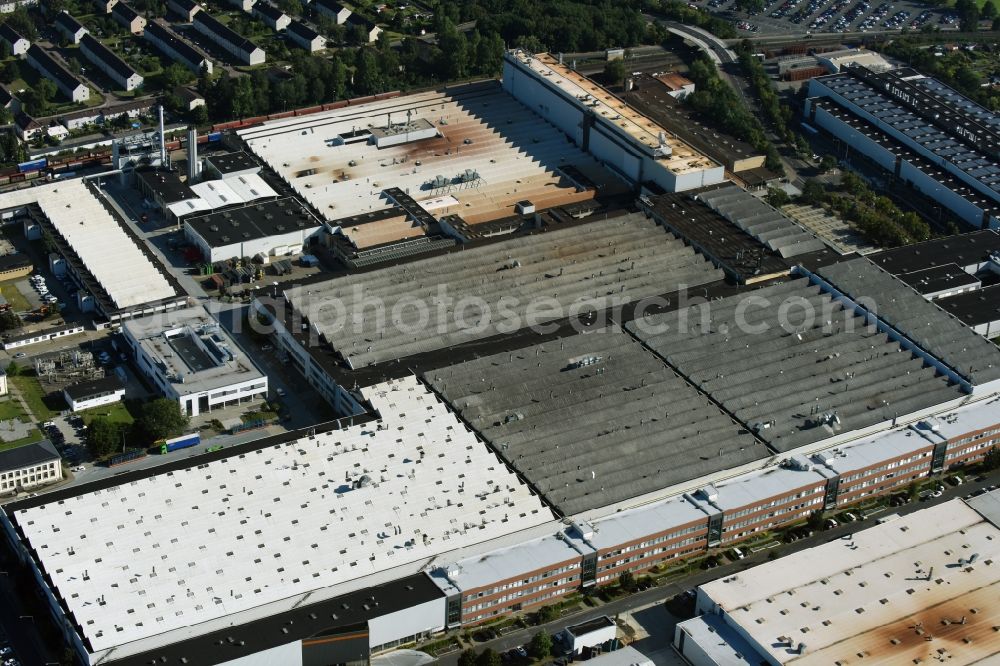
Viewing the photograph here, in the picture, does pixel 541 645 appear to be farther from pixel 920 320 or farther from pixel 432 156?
pixel 432 156

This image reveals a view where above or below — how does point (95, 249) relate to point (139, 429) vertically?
above

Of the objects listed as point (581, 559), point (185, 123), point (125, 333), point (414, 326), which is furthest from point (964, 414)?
point (185, 123)

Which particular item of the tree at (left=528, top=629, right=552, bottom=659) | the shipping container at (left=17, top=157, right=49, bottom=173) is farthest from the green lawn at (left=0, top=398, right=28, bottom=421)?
the tree at (left=528, top=629, right=552, bottom=659)

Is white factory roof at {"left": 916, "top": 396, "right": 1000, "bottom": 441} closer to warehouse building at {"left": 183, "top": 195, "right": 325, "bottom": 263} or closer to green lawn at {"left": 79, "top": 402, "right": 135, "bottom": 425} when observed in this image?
warehouse building at {"left": 183, "top": 195, "right": 325, "bottom": 263}

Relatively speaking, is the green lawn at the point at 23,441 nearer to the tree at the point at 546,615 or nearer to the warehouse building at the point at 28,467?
the warehouse building at the point at 28,467

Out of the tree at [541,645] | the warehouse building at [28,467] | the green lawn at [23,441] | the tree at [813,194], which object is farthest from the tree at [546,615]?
the tree at [813,194]

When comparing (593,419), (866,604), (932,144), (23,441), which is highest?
(932,144)

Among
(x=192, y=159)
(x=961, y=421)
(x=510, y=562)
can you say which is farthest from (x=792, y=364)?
(x=192, y=159)

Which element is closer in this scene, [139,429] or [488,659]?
[488,659]
